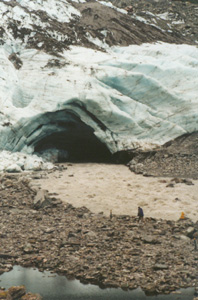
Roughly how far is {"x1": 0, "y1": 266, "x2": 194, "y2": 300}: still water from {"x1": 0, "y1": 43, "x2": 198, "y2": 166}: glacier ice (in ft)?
35.8

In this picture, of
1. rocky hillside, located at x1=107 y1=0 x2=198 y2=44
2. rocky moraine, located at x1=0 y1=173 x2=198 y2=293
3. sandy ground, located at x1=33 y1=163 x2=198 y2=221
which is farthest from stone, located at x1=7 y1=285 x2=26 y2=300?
rocky hillside, located at x1=107 y1=0 x2=198 y2=44

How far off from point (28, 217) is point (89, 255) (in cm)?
294

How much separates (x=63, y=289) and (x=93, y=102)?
1242 centimetres

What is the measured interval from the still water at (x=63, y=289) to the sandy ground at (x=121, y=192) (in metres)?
3.91

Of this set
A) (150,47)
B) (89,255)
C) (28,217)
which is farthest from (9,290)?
(150,47)

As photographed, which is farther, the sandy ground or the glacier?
the glacier

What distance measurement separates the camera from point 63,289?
6859mm

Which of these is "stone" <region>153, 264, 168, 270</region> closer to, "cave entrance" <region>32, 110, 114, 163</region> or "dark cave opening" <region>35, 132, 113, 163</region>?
"cave entrance" <region>32, 110, 114, 163</region>

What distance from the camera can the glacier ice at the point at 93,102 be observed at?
18.0 meters

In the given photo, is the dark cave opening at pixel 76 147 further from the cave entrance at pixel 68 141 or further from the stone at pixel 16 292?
the stone at pixel 16 292

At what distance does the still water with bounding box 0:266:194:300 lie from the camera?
659 centimetres

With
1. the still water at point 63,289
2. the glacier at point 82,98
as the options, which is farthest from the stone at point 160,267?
the glacier at point 82,98

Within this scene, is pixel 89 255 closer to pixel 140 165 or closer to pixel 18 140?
pixel 140 165

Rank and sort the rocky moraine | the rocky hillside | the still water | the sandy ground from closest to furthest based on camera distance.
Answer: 1. the still water
2. the rocky moraine
3. the sandy ground
4. the rocky hillside
